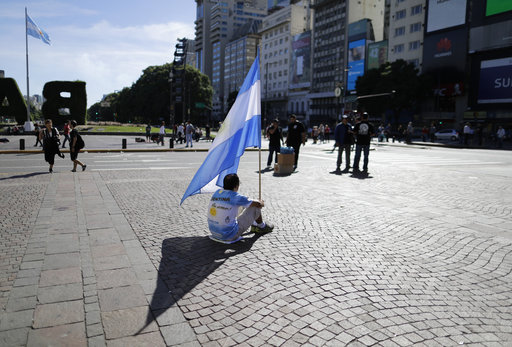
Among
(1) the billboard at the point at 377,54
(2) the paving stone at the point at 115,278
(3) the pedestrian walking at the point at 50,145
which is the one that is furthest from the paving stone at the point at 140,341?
(1) the billboard at the point at 377,54

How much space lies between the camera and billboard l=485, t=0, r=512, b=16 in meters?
47.8

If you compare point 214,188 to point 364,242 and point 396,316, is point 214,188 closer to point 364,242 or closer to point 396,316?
point 364,242

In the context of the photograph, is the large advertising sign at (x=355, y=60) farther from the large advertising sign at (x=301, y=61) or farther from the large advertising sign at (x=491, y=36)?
the large advertising sign at (x=491, y=36)

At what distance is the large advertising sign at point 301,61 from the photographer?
331 ft

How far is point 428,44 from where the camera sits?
5925cm

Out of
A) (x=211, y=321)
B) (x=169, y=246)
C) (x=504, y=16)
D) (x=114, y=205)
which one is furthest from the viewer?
(x=504, y=16)

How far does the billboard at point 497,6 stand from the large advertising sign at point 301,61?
175ft

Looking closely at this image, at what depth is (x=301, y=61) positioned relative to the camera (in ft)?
340

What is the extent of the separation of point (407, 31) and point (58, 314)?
71899 millimetres

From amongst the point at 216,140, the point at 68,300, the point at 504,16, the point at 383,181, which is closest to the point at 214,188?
the point at 216,140

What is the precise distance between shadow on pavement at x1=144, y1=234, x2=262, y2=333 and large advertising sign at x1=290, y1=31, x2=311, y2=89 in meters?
99.8

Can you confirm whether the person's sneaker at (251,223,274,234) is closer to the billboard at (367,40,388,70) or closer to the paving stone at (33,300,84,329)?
the paving stone at (33,300,84,329)

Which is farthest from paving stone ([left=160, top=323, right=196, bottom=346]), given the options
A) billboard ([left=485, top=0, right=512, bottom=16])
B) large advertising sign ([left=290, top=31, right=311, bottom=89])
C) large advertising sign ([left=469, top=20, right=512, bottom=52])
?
large advertising sign ([left=290, top=31, right=311, bottom=89])

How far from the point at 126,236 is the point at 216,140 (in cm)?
180
